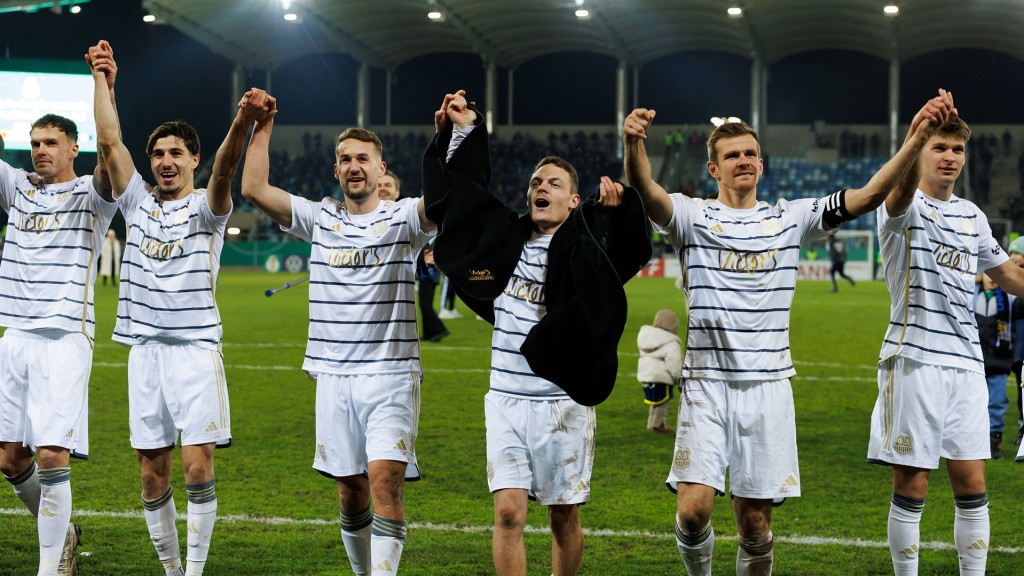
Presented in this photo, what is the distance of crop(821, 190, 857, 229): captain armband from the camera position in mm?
4805

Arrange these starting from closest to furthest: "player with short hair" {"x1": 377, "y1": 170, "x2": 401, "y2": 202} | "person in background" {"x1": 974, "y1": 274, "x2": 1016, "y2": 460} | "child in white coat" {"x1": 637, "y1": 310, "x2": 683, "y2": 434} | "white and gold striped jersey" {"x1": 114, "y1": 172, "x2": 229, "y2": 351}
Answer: "white and gold striped jersey" {"x1": 114, "y1": 172, "x2": 229, "y2": 351} → "player with short hair" {"x1": 377, "y1": 170, "x2": 401, "y2": 202} → "person in background" {"x1": 974, "y1": 274, "x2": 1016, "y2": 460} → "child in white coat" {"x1": 637, "y1": 310, "x2": 683, "y2": 434}

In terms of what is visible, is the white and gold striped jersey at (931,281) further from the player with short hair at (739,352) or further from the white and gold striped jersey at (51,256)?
the white and gold striped jersey at (51,256)

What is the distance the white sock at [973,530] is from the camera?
5.00 meters

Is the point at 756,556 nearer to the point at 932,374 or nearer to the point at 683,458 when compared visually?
the point at 683,458

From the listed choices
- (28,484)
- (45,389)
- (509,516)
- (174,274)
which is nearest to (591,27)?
(28,484)

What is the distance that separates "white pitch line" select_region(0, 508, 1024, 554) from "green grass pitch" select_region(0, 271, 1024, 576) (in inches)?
0.6

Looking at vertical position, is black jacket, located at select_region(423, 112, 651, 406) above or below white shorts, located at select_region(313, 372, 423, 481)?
above

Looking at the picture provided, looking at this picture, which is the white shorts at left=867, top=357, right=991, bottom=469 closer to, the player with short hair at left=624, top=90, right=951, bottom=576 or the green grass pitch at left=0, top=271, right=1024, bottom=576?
the player with short hair at left=624, top=90, right=951, bottom=576

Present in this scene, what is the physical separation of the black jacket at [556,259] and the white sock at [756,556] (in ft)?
2.98

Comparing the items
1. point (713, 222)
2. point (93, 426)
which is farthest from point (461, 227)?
point (93, 426)

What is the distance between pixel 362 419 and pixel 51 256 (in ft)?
5.98

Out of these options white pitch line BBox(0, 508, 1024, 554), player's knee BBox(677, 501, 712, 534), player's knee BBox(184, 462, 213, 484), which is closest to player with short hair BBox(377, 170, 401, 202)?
white pitch line BBox(0, 508, 1024, 554)

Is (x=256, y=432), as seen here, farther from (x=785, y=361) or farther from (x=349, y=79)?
(x=349, y=79)

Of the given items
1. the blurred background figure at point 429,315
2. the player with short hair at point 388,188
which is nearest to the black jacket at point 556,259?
the player with short hair at point 388,188
